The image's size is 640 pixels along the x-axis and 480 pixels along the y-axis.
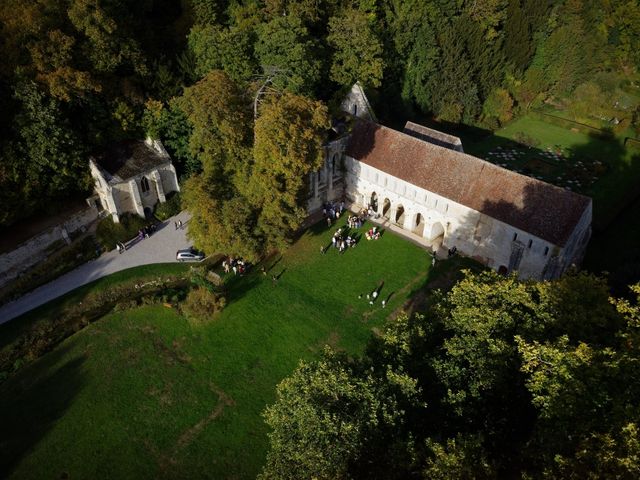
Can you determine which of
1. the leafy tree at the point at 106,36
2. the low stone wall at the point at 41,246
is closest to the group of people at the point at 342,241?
the low stone wall at the point at 41,246

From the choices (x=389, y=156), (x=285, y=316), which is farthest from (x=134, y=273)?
(x=389, y=156)

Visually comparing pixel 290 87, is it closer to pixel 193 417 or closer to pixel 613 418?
pixel 193 417

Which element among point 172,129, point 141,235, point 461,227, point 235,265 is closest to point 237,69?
point 172,129

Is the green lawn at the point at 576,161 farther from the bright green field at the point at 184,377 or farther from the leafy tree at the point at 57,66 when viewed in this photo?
the leafy tree at the point at 57,66

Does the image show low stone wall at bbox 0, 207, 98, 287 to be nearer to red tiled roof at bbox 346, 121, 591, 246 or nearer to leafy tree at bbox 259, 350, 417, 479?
red tiled roof at bbox 346, 121, 591, 246

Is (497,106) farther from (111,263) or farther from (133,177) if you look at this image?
(111,263)
